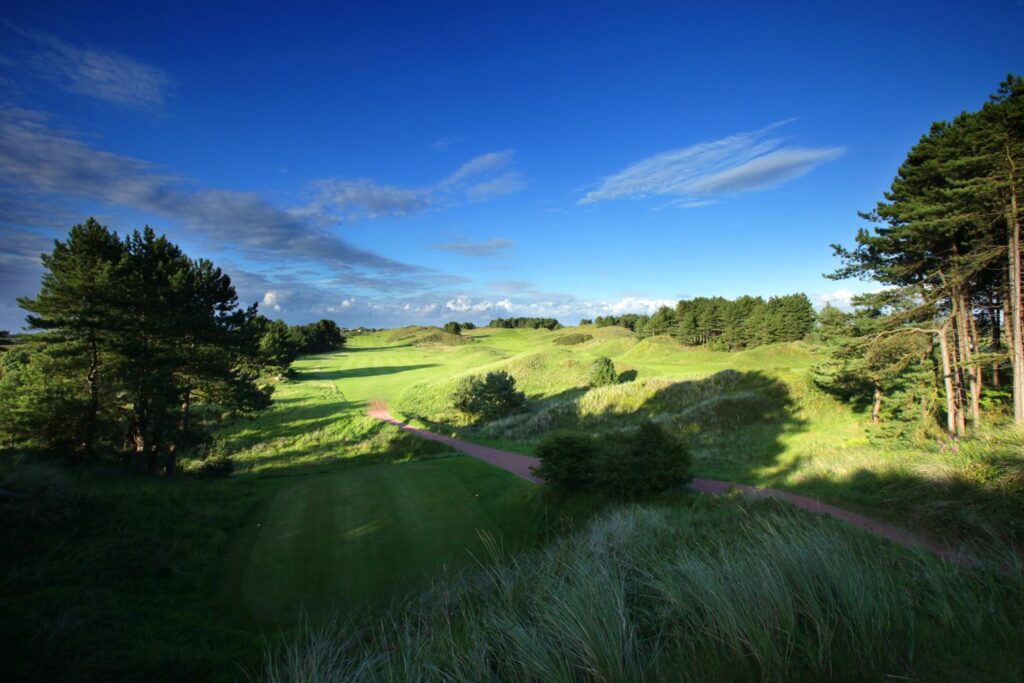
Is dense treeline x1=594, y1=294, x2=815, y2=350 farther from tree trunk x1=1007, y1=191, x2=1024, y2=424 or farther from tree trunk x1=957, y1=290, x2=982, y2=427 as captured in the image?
tree trunk x1=1007, y1=191, x2=1024, y2=424

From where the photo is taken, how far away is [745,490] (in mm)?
11898

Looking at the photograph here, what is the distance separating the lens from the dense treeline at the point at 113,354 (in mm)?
17047

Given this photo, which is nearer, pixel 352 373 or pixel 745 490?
pixel 745 490

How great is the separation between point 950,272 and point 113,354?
35171 mm

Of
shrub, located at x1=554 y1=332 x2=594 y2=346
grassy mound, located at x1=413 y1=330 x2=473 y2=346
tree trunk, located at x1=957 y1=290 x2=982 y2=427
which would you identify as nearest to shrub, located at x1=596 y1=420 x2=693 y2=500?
tree trunk, located at x1=957 y1=290 x2=982 y2=427

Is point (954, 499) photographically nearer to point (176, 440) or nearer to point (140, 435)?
point (176, 440)

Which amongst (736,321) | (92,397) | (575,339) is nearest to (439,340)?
(575,339)

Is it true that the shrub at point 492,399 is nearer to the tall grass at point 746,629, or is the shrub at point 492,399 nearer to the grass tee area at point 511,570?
the grass tee area at point 511,570

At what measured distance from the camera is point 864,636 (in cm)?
271

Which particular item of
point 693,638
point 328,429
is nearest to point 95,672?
point 693,638

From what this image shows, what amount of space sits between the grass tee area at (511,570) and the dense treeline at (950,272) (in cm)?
387

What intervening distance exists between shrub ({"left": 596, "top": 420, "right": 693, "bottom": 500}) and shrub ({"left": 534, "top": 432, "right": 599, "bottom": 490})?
0.58 meters

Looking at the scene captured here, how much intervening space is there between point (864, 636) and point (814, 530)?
2200 millimetres

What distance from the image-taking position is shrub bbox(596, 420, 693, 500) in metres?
13.0
